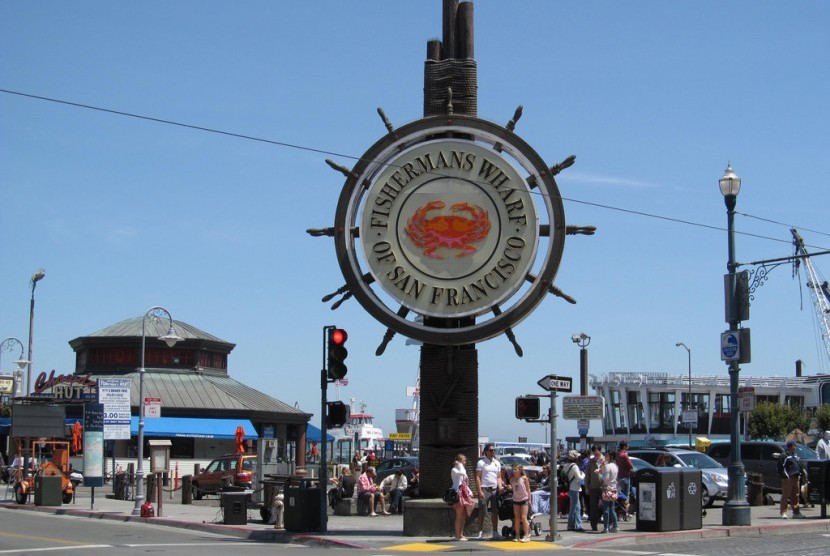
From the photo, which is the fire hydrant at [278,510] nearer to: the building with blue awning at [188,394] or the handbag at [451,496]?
the handbag at [451,496]

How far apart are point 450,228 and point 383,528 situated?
22.9 feet

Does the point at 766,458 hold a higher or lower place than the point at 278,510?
higher

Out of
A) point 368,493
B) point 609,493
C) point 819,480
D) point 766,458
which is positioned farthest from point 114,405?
point 819,480

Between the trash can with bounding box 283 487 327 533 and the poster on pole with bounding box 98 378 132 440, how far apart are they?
12.1 meters

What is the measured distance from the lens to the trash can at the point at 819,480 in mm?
25547

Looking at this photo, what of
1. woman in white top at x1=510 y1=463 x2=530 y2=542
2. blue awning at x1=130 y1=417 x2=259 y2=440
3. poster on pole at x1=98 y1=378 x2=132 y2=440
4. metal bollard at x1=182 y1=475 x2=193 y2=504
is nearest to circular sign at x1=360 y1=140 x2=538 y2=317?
woman in white top at x1=510 y1=463 x2=530 y2=542

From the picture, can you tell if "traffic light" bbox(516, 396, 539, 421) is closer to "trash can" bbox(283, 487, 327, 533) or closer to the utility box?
the utility box

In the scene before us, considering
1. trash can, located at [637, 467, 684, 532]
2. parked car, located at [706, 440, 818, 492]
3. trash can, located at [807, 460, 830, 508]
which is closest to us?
trash can, located at [637, 467, 684, 532]

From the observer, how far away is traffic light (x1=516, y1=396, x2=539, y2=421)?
2048 cm

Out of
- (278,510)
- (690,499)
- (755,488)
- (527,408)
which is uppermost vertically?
(527,408)

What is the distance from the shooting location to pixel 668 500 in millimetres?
21641

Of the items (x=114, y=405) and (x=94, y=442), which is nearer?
(x=114, y=405)

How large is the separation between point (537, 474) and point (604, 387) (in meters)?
96.9

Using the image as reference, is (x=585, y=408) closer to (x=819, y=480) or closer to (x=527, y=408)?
(x=819, y=480)
